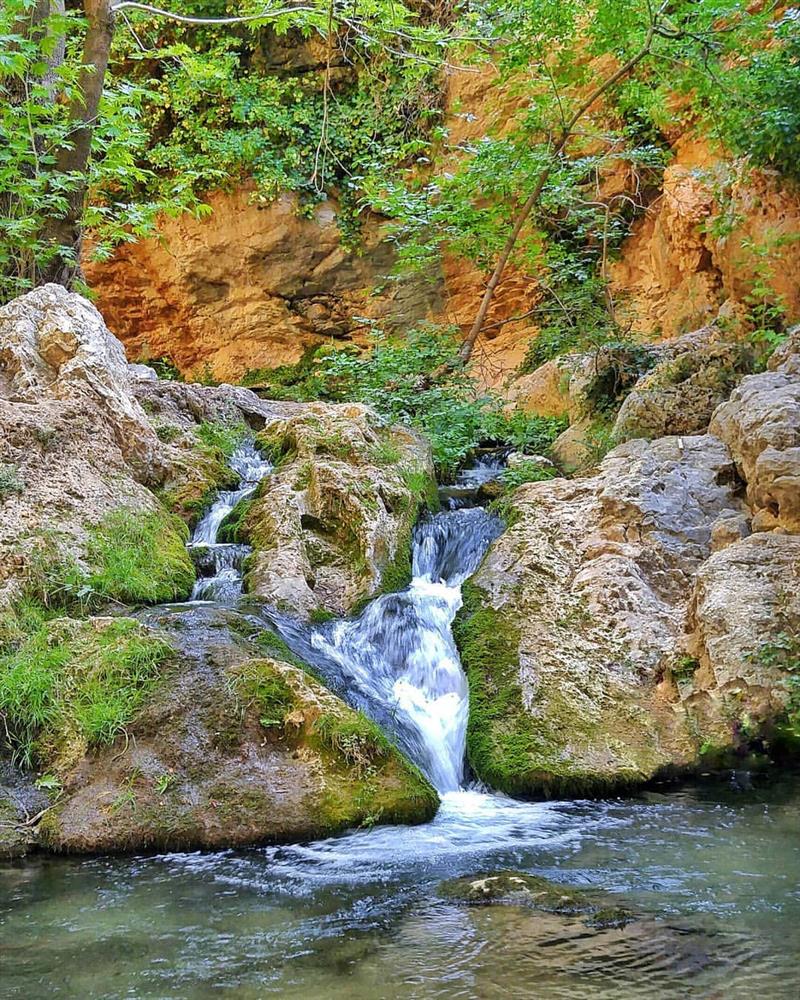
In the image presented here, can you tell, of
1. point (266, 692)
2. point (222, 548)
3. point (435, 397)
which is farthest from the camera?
point (435, 397)

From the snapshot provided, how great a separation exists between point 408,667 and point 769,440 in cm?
294

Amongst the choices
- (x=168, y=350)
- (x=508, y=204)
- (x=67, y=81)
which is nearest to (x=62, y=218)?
(x=67, y=81)

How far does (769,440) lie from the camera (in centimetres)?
591

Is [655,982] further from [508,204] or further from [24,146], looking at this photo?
[508,204]

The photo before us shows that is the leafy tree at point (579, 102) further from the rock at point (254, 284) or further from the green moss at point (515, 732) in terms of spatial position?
the rock at point (254, 284)

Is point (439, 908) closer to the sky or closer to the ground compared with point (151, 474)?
closer to the ground

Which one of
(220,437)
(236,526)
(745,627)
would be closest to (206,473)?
(220,437)

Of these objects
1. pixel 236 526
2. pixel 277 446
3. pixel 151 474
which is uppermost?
pixel 277 446

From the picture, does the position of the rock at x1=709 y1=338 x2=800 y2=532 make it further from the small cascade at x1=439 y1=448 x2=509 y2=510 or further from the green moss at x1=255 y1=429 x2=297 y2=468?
the green moss at x1=255 y1=429 x2=297 y2=468

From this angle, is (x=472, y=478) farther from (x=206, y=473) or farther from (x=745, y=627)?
(x=745, y=627)

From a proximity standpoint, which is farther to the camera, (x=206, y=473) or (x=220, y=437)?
(x=220, y=437)

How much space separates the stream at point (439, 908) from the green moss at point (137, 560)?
1.48 metres

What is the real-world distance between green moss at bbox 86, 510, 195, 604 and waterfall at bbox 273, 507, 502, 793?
924 millimetres

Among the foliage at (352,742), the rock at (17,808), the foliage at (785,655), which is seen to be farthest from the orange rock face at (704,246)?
the rock at (17,808)
